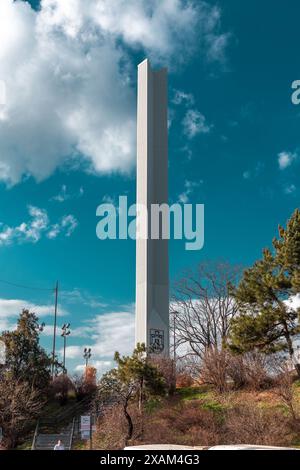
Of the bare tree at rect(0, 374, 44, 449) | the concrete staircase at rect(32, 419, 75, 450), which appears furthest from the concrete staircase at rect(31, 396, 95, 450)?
the bare tree at rect(0, 374, 44, 449)

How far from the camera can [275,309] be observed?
94.2 ft

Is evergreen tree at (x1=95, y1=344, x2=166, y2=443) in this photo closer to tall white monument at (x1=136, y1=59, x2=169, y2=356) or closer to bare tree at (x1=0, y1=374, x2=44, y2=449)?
bare tree at (x1=0, y1=374, x2=44, y2=449)

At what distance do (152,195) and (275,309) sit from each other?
58.8 ft

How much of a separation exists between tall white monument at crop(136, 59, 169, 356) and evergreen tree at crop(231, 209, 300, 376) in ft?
35.1

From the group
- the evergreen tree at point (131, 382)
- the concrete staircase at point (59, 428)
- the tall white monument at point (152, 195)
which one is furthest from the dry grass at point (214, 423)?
the tall white monument at point (152, 195)

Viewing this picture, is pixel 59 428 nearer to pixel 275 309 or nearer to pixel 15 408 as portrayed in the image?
pixel 15 408

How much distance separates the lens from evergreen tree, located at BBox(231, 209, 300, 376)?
28.5 metres

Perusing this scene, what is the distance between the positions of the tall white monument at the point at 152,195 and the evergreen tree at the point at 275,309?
35.1 ft

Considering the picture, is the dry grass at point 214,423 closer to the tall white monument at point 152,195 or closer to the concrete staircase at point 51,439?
the concrete staircase at point 51,439

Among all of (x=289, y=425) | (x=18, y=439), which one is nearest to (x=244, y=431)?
(x=289, y=425)

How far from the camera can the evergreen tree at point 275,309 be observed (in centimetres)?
2848

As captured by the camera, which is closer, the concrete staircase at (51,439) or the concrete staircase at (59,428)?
the concrete staircase at (51,439)
